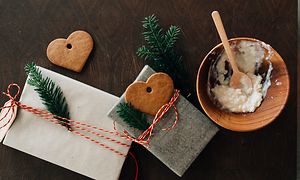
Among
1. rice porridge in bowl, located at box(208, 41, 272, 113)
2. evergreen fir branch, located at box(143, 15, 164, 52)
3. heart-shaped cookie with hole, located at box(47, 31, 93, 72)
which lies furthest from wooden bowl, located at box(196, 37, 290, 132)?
heart-shaped cookie with hole, located at box(47, 31, 93, 72)

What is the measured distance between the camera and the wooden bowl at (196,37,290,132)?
37.0 inches

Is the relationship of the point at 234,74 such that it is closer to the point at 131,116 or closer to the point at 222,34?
the point at 222,34

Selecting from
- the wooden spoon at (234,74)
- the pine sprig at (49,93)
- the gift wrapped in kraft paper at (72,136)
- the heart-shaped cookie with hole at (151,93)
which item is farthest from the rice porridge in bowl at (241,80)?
the pine sprig at (49,93)

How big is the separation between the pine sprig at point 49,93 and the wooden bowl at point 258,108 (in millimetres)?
334

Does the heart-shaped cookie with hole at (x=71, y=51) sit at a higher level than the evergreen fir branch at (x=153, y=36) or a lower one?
lower

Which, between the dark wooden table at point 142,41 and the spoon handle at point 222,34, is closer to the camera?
the spoon handle at point 222,34

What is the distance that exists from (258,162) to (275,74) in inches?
9.2

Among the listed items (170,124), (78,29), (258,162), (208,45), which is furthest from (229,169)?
(78,29)

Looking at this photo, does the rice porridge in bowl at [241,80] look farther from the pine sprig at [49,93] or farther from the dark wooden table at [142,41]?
the pine sprig at [49,93]

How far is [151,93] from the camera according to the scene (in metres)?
0.98

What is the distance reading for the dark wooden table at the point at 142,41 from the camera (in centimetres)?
105

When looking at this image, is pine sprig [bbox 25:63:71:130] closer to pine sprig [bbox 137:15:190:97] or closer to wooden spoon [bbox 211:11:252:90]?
pine sprig [bbox 137:15:190:97]

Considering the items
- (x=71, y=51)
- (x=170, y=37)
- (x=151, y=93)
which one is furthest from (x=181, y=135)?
(x=71, y=51)

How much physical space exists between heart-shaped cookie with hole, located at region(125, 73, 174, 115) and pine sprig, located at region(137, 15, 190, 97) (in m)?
0.04
